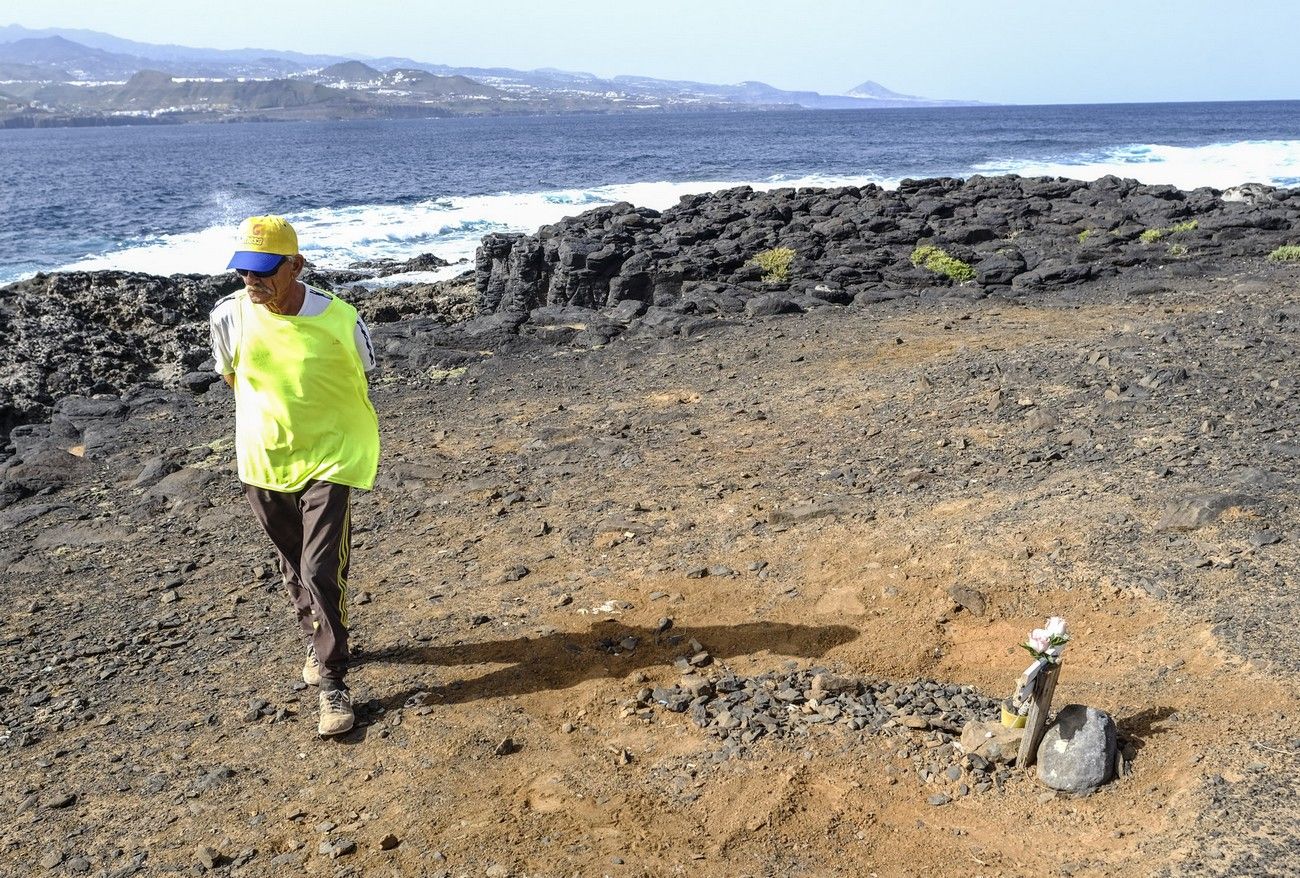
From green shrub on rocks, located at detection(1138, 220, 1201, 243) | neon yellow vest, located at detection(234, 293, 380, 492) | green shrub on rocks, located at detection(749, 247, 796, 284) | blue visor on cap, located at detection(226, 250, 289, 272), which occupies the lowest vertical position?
green shrub on rocks, located at detection(749, 247, 796, 284)

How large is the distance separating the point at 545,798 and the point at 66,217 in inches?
1801

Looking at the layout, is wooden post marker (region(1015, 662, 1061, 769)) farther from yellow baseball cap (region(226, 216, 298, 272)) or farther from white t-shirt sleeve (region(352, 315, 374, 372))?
yellow baseball cap (region(226, 216, 298, 272))

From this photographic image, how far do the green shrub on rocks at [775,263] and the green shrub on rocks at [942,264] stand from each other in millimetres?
1799

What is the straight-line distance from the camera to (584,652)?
17.0ft

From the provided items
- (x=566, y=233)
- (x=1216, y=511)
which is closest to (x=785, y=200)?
(x=566, y=233)

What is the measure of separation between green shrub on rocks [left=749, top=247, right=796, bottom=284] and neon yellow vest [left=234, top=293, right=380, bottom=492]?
11.7m

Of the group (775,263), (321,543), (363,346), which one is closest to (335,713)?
(321,543)

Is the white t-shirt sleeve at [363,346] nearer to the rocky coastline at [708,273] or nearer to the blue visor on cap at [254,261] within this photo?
the blue visor on cap at [254,261]

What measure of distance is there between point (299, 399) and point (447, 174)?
62.0m

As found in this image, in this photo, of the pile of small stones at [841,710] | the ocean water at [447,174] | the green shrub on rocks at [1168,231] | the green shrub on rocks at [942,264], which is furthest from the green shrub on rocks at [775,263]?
the pile of small stones at [841,710]

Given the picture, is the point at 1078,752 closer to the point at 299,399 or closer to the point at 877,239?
the point at 299,399

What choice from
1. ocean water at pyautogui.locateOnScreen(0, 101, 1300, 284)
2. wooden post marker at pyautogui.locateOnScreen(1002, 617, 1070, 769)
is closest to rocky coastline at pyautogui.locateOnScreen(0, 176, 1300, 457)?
ocean water at pyautogui.locateOnScreen(0, 101, 1300, 284)

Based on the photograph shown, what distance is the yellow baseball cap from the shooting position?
4.26m

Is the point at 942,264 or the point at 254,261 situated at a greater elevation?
the point at 254,261
